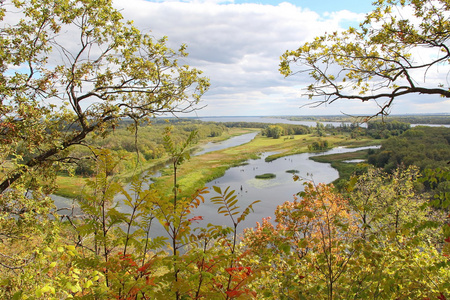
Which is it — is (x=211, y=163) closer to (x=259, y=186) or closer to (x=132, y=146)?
(x=259, y=186)

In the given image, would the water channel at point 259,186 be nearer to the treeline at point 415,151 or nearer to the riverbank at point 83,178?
the riverbank at point 83,178

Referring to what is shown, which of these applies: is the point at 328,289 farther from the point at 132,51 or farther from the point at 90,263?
the point at 132,51

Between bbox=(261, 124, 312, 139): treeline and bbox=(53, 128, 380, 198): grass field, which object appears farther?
bbox=(261, 124, 312, 139): treeline

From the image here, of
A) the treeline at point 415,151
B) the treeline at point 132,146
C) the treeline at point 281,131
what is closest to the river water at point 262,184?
the treeline at point 415,151

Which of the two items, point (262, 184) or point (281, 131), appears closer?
point (262, 184)

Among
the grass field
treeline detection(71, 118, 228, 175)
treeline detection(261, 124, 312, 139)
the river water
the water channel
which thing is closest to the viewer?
treeline detection(71, 118, 228, 175)

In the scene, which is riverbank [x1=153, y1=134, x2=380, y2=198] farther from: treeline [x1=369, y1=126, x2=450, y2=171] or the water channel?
treeline [x1=369, y1=126, x2=450, y2=171]

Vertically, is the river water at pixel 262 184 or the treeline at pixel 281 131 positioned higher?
the treeline at pixel 281 131

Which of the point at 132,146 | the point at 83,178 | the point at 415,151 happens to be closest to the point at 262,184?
the point at 415,151

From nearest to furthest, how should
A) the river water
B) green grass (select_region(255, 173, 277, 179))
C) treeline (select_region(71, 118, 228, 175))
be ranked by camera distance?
treeline (select_region(71, 118, 228, 175)) < the river water < green grass (select_region(255, 173, 277, 179))

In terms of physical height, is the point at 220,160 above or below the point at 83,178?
below

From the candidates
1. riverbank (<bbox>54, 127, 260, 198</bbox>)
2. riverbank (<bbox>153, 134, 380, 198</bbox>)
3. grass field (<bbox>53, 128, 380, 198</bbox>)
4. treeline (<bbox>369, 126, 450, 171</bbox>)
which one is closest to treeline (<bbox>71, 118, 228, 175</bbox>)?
riverbank (<bbox>54, 127, 260, 198</bbox>)

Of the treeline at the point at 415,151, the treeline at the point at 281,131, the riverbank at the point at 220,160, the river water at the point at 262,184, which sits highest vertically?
the treeline at the point at 281,131

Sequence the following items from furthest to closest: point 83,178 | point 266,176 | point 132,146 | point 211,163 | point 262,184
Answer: point 211,163, point 266,176, point 262,184, point 132,146, point 83,178
